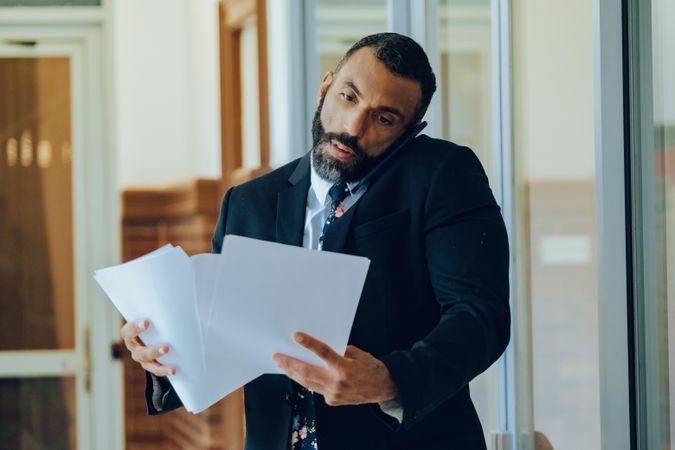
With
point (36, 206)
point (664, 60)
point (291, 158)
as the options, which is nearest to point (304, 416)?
point (664, 60)

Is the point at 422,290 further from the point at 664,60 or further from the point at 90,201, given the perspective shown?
the point at 90,201

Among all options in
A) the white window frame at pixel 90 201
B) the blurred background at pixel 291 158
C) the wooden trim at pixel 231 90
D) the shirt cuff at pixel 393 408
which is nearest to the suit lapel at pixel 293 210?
the shirt cuff at pixel 393 408

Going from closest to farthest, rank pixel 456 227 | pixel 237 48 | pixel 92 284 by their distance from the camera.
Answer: pixel 456 227
pixel 237 48
pixel 92 284

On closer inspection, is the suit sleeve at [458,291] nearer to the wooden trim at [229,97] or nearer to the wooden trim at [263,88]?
the wooden trim at [263,88]

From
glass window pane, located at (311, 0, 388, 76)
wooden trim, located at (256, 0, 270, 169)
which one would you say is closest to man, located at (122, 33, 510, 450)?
glass window pane, located at (311, 0, 388, 76)

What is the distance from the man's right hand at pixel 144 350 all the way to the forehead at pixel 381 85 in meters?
0.46

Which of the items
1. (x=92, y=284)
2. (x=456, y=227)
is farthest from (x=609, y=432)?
(x=92, y=284)

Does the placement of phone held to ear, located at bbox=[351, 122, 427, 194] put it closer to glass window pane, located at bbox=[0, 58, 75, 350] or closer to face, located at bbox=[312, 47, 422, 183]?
face, located at bbox=[312, 47, 422, 183]

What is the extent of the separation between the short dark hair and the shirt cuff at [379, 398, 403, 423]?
46 cm

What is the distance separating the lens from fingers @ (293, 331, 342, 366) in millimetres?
1297

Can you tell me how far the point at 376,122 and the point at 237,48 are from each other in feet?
10.7

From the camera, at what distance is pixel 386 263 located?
58.9 inches

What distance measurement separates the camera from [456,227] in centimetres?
146

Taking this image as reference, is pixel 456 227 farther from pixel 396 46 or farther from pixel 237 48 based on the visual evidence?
pixel 237 48
